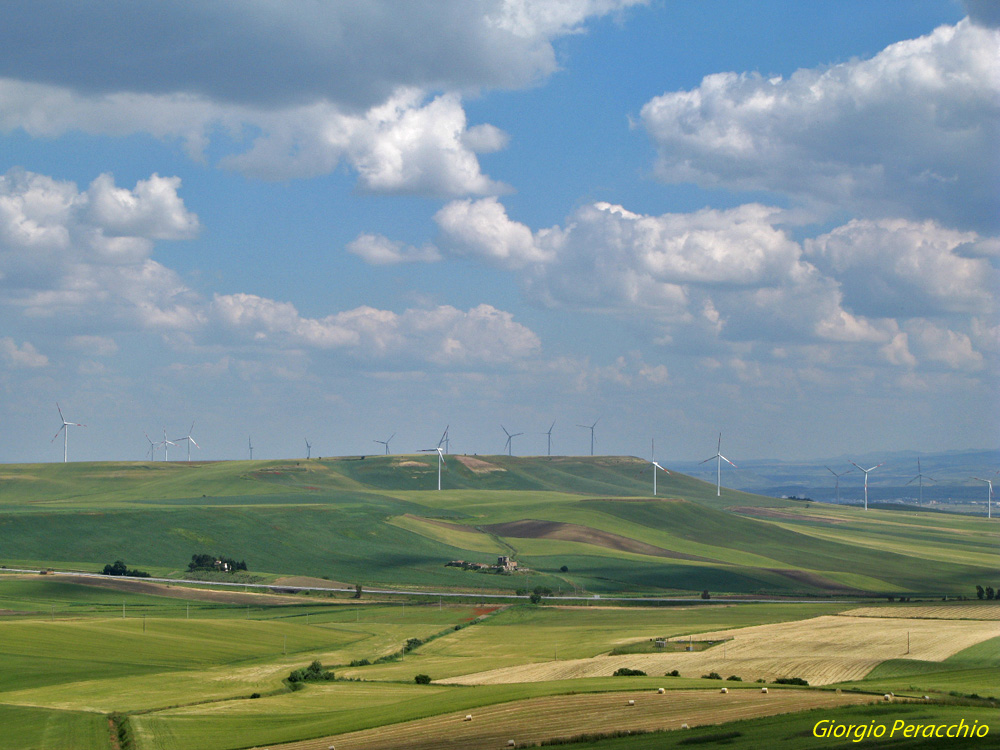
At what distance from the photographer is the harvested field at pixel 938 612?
112619 millimetres

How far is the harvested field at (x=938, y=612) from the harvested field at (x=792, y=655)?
14939mm

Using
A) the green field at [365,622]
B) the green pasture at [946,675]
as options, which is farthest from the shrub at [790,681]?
the green pasture at [946,675]

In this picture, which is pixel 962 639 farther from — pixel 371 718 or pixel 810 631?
pixel 371 718

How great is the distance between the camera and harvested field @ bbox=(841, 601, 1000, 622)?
11262cm

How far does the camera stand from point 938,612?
118750 millimetres

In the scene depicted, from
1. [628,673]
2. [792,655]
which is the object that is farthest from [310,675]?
[792,655]

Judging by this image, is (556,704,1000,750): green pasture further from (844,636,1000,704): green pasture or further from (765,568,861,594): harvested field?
(765,568,861,594): harvested field

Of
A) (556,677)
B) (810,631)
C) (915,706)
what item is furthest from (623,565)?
(915,706)

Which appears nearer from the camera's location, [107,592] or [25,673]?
[25,673]

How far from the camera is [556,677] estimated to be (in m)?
73.5

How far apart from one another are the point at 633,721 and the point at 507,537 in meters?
150

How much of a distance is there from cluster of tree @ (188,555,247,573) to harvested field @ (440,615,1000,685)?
87.7 metres

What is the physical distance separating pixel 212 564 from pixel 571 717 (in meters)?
116

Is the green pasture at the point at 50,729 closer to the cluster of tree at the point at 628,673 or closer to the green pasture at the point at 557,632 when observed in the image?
the green pasture at the point at 557,632
